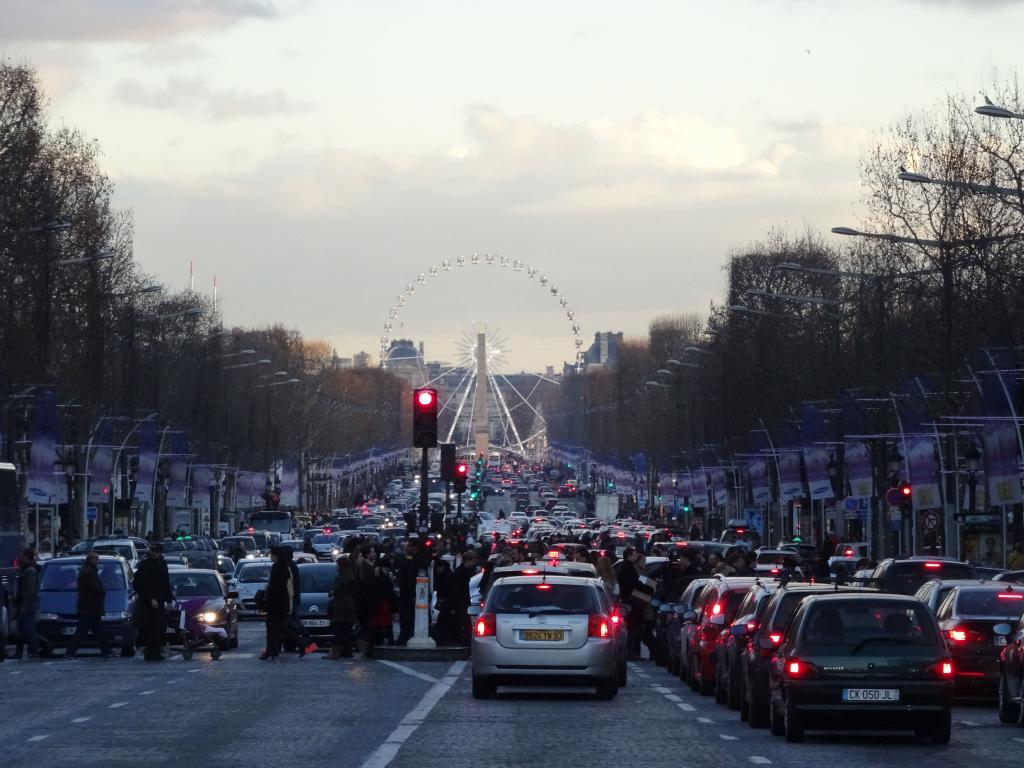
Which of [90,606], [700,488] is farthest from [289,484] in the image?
[90,606]

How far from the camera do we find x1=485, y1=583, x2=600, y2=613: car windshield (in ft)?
93.0

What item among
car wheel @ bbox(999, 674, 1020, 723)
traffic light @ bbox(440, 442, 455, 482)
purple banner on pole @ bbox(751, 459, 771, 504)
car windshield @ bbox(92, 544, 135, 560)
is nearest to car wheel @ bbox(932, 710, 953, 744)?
car wheel @ bbox(999, 674, 1020, 723)

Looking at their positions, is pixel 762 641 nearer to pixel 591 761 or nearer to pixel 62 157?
pixel 591 761

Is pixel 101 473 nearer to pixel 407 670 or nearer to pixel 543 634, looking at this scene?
pixel 407 670

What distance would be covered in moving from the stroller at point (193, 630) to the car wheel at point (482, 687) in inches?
444

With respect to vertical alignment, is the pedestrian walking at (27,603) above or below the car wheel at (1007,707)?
above

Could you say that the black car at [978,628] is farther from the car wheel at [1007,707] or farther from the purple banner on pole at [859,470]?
the purple banner on pole at [859,470]

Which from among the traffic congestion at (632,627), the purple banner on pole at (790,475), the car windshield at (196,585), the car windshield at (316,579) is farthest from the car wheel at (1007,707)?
the purple banner on pole at (790,475)

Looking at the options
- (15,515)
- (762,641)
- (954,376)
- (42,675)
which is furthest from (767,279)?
(762,641)

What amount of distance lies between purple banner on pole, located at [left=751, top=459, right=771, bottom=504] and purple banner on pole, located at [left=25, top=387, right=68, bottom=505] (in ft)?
136

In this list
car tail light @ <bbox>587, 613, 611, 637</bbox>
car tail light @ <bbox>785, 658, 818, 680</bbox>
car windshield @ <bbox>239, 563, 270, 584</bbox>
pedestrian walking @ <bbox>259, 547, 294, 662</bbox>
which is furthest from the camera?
car windshield @ <bbox>239, 563, 270, 584</bbox>

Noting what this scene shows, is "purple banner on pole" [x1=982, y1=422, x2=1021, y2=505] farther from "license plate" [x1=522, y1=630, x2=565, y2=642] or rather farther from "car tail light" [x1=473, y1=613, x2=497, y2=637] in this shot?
"car tail light" [x1=473, y1=613, x2=497, y2=637]

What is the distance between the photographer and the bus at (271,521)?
111 m

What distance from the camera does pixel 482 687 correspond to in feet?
93.0
